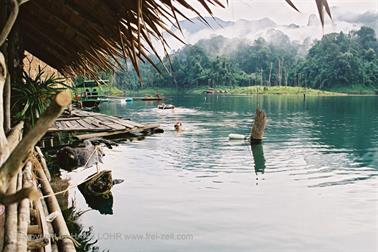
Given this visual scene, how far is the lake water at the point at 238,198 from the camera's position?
21.2 feet

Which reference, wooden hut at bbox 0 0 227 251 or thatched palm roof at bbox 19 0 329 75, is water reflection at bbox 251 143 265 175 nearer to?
wooden hut at bbox 0 0 227 251

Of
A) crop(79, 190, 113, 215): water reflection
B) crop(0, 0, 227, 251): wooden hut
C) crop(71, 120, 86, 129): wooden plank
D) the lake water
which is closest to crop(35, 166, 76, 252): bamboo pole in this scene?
crop(0, 0, 227, 251): wooden hut

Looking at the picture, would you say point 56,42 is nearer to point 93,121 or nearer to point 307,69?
point 93,121

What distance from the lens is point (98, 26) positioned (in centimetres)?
292

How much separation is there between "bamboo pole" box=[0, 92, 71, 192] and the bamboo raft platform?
410 inches

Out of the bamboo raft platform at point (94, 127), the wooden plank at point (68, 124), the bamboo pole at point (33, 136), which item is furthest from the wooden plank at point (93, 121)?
the bamboo pole at point (33, 136)

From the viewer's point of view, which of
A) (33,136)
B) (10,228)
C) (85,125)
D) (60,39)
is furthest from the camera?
(85,125)

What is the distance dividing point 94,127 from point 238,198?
238 inches

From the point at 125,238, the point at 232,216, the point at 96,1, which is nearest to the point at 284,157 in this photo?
the point at 232,216

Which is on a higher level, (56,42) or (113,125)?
(56,42)

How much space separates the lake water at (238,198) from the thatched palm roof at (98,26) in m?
3.24

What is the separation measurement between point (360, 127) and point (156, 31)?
844 inches

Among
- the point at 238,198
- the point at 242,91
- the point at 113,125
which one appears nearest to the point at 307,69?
the point at 242,91

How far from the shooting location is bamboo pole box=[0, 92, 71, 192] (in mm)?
719
